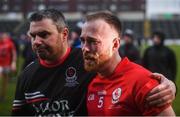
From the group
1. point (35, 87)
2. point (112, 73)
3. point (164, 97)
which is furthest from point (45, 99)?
point (164, 97)

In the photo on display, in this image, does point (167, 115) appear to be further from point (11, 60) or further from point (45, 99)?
point (11, 60)

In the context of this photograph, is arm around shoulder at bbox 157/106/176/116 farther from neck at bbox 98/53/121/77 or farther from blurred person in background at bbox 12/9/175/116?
blurred person in background at bbox 12/9/175/116

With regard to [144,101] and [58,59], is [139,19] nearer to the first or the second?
[58,59]

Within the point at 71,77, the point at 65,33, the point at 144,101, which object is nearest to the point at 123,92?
the point at 144,101

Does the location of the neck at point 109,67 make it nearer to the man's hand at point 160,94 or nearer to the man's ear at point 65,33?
the man's hand at point 160,94

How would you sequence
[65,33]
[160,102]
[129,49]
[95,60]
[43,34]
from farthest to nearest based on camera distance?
1. [129,49]
2. [65,33]
3. [43,34]
4. [95,60]
5. [160,102]

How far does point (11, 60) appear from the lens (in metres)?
12.0

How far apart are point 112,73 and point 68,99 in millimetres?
502

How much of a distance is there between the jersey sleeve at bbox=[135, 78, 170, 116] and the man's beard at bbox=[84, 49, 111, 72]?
0.34 meters

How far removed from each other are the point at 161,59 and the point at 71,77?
213 inches

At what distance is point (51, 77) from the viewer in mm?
3305

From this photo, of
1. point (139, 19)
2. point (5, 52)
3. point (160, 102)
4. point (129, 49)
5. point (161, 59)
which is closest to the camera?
point (160, 102)

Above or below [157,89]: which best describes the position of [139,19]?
below

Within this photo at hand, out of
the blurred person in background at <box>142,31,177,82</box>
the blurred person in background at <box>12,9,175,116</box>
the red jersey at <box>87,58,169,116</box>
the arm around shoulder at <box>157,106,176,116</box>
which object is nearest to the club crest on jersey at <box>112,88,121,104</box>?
the red jersey at <box>87,58,169,116</box>
